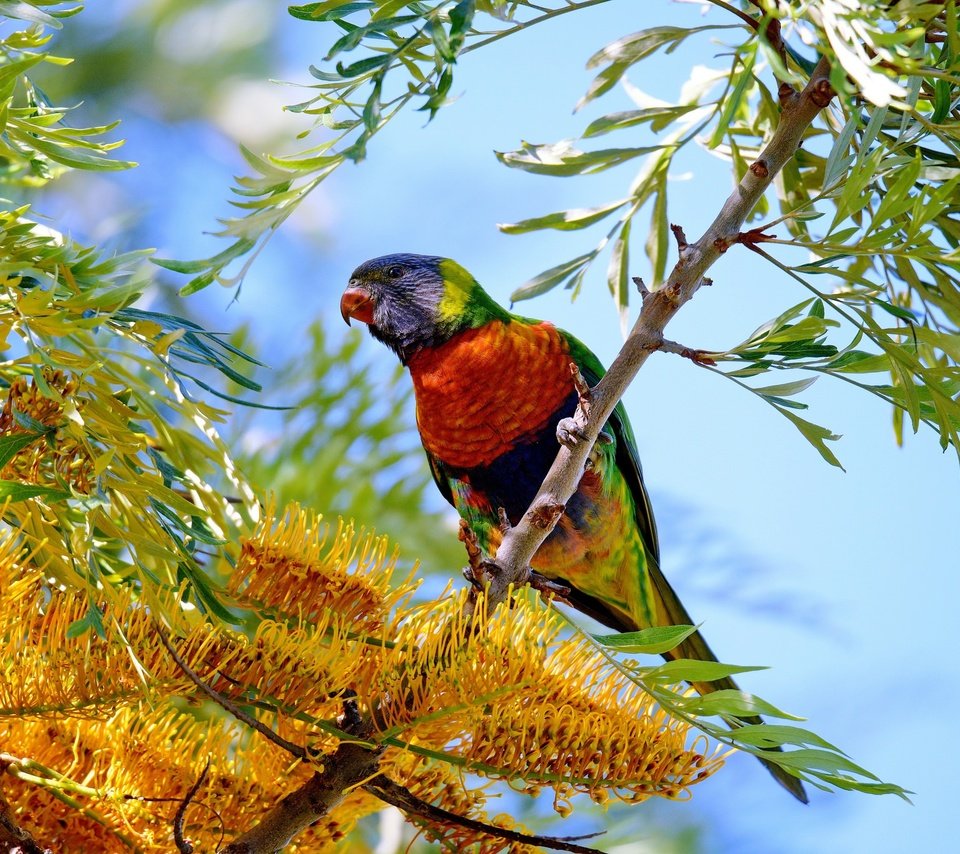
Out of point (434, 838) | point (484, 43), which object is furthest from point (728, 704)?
point (484, 43)

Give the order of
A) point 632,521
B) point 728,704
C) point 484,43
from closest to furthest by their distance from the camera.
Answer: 1. point 728,704
2. point 484,43
3. point 632,521

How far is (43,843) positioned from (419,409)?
783mm

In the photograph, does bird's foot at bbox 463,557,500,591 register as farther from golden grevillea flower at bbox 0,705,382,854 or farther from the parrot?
the parrot

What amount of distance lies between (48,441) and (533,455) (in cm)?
73

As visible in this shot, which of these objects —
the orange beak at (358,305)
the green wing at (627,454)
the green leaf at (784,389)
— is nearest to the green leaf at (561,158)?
the green leaf at (784,389)

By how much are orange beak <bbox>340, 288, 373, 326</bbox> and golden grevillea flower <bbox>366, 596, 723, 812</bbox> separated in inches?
38.1

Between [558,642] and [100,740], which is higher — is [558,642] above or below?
above

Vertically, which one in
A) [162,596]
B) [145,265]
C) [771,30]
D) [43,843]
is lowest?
[43,843]

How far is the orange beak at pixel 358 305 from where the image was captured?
4.79ft

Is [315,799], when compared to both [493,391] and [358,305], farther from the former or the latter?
[358,305]

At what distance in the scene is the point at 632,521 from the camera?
3.99 feet

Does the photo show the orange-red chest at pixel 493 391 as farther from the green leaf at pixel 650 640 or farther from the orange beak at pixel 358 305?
the green leaf at pixel 650 640

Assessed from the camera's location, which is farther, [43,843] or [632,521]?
[632,521]

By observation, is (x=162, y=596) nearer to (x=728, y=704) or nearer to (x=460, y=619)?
(x=460, y=619)
